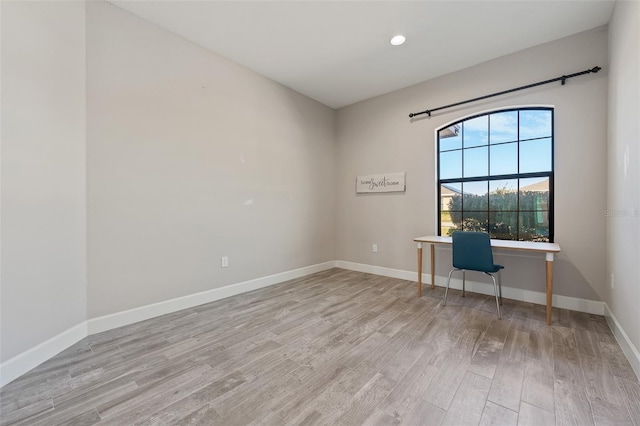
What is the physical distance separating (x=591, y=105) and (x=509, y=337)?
2476 millimetres

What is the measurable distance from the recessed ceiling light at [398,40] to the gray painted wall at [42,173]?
112 inches

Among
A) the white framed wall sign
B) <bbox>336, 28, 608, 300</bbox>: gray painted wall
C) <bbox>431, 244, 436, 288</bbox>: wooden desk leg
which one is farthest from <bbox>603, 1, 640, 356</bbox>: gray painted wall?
the white framed wall sign

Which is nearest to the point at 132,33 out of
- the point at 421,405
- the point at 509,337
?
the point at 421,405

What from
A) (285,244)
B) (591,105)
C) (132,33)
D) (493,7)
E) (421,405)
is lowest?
(421,405)

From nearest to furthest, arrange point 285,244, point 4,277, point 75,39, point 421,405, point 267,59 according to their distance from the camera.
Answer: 1. point 421,405
2. point 4,277
3. point 75,39
4. point 267,59
5. point 285,244

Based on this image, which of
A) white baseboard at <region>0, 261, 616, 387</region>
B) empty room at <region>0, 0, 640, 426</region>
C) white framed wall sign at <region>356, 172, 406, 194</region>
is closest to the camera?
empty room at <region>0, 0, 640, 426</region>

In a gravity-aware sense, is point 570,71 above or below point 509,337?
above

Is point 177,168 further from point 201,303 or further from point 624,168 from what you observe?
point 624,168

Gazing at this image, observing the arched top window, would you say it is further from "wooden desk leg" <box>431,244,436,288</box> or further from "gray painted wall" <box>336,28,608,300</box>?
"wooden desk leg" <box>431,244,436,288</box>

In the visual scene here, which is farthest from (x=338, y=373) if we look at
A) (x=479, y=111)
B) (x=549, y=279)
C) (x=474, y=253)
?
(x=479, y=111)

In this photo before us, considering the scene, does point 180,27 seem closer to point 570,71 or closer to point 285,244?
point 285,244

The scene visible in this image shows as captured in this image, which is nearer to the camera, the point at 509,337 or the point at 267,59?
the point at 509,337

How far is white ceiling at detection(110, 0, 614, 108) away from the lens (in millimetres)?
2408

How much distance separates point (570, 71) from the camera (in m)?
2.81
